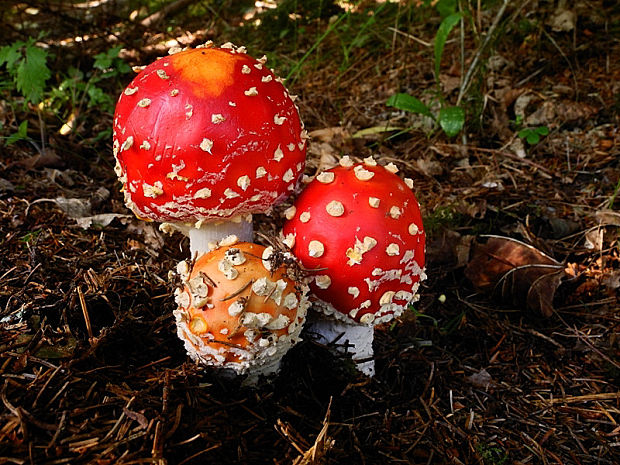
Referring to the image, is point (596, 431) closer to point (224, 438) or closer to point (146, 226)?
point (224, 438)

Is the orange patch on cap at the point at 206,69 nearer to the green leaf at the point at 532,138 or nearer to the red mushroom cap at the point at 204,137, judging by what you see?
the red mushroom cap at the point at 204,137

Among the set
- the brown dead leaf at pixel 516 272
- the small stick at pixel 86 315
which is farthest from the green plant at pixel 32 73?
the brown dead leaf at pixel 516 272

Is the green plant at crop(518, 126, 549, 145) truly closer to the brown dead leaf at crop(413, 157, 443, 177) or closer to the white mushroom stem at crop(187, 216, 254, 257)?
the brown dead leaf at crop(413, 157, 443, 177)

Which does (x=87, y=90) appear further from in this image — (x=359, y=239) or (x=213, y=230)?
(x=359, y=239)

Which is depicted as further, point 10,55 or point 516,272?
point 10,55

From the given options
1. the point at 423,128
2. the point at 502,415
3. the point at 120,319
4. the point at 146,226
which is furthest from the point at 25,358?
the point at 423,128

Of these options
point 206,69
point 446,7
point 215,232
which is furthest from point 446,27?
point 215,232
